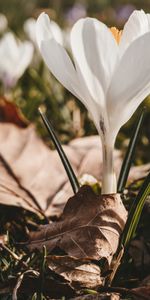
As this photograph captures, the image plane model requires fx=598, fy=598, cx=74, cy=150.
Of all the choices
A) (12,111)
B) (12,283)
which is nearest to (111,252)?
(12,283)

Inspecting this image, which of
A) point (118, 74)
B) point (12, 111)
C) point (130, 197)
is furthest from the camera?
Result: point (12, 111)

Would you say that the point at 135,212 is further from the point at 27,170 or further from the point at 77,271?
the point at 27,170

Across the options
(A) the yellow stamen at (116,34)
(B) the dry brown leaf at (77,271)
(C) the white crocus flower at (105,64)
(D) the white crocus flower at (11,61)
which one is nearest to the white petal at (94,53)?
(C) the white crocus flower at (105,64)

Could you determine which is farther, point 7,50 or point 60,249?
point 7,50

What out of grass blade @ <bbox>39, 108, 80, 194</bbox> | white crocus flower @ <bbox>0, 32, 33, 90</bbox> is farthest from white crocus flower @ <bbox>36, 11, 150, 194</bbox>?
white crocus flower @ <bbox>0, 32, 33, 90</bbox>

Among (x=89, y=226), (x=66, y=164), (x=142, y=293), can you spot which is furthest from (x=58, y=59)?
(x=142, y=293)

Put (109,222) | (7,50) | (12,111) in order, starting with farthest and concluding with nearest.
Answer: (7,50) → (12,111) → (109,222)

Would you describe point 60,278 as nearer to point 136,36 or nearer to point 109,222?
point 109,222
